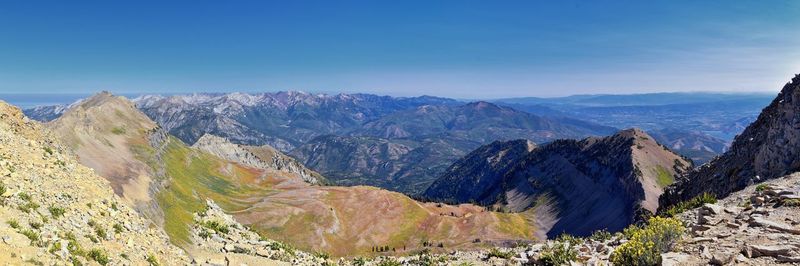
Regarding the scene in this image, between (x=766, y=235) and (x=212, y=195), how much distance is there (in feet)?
331

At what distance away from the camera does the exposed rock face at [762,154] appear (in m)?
30.6

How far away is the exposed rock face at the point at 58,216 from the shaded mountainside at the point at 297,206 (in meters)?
35.1

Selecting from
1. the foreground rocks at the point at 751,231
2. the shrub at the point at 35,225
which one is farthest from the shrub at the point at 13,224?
the foreground rocks at the point at 751,231

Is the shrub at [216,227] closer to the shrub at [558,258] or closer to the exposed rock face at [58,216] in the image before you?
the exposed rock face at [58,216]

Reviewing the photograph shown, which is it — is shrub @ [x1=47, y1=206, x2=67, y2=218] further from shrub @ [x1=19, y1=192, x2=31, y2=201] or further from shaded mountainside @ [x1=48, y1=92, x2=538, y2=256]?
shaded mountainside @ [x1=48, y1=92, x2=538, y2=256]

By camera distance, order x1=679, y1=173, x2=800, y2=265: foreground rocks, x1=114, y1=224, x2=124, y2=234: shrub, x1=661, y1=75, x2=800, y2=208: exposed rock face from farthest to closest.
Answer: x1=661, y1=75, x2=800, y2=208: exposed rock face, x1=114, y1=224, x2=124, y2=234: shrub, x1=679, y1=173, x2=800, y2=265: foreground rocks

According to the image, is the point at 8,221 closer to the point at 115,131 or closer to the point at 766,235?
the point at 766,235

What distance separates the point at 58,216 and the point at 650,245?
24.9 meters

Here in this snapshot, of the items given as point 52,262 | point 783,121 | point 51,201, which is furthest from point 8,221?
point 783,121

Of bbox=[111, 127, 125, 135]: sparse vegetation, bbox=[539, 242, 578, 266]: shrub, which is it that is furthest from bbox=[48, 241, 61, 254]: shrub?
bbox=[111, 127, 125, 135]: sparse vegetation

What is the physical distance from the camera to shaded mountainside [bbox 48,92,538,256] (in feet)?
303

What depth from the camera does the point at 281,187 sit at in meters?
154

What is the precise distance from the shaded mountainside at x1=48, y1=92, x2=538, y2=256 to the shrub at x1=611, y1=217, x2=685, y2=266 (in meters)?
58.0

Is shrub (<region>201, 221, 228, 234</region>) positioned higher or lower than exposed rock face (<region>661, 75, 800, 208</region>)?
lower
